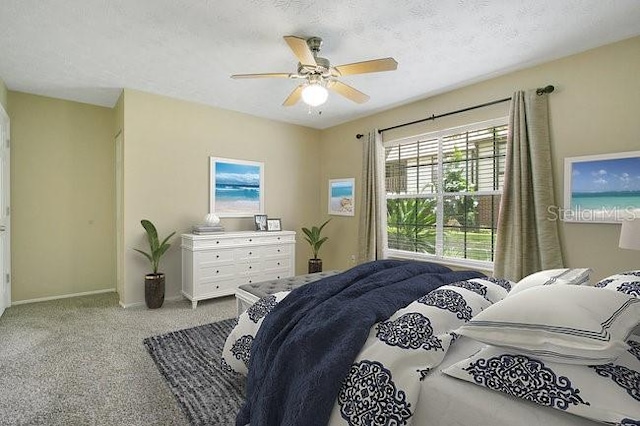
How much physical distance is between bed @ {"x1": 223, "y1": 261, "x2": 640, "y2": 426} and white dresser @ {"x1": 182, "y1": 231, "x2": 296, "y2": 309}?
2481 mm

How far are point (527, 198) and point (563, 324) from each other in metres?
2.35

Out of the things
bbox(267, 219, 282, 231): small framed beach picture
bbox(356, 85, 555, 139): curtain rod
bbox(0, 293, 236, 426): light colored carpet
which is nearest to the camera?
bbox(0, 293, 236, 426): light colored carpet

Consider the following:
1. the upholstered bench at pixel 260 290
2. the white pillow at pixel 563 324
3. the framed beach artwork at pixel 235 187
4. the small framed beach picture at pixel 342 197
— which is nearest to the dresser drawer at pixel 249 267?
the framed beach artwork at pixel 235 187

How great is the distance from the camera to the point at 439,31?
2.42 metres

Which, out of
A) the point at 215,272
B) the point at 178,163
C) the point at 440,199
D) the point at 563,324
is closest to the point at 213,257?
the point at 215,272

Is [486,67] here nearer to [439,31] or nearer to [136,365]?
[439,31]

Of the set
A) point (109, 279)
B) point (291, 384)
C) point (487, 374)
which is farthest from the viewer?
point (109, 279)

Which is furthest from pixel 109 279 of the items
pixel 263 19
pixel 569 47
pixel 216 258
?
pixel 569 47

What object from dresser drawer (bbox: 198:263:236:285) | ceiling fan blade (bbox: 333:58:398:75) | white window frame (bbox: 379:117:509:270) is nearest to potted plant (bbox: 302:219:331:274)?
white window frame (bbox: 379:117:509:270)

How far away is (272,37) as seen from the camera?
8.21 ft

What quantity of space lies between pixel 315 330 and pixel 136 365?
182 cm

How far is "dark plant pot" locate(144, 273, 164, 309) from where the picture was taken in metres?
3.60

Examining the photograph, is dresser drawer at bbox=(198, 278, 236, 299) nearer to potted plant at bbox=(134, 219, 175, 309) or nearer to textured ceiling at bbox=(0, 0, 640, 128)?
potted plant at bbox=(134, 219, 175, 309)

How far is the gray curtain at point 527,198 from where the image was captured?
2.82m
